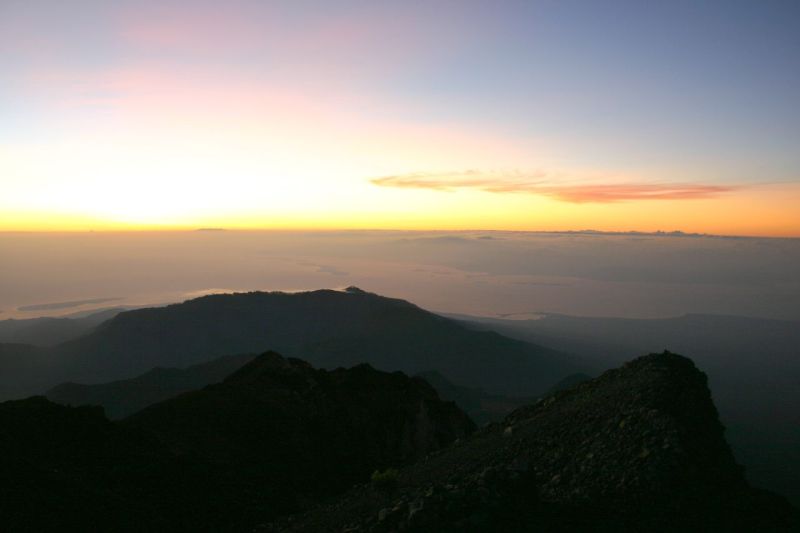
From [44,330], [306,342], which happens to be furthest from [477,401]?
[44,330]

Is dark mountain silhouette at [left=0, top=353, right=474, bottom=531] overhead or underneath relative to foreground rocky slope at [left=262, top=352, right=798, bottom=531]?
underneath

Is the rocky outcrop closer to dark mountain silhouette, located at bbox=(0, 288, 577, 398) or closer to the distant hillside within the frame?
dark mountain silhouette, located at bbox=(0, 288, 577, 398)

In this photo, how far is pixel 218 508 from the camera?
1565cm

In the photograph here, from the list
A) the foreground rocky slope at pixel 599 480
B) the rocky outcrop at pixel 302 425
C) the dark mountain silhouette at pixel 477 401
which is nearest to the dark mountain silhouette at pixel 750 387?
the dark mountain silhouette at pixel 477 401

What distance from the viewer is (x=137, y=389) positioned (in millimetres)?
64688

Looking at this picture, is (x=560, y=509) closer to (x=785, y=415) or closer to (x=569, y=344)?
(x=785, y=415)

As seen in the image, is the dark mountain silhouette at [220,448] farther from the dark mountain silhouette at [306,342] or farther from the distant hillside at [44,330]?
the distant hillside at [44,330]

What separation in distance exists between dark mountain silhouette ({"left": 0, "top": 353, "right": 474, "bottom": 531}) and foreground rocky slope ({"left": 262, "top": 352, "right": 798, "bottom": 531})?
337cm

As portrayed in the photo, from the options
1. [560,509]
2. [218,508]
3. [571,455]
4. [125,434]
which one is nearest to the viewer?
[560,509]

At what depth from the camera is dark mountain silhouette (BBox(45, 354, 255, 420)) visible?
198 ft

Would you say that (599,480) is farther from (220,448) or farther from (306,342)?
(306,342)

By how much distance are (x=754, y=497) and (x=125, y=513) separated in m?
14.5

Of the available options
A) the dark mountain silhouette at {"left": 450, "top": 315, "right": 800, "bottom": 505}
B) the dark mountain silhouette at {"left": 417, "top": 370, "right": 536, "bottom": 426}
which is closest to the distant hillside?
the dark mountain silhouette at {"left": 417, "top": 370, "right": 536, "bottom": 426}

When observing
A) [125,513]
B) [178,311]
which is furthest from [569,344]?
[125,513]
